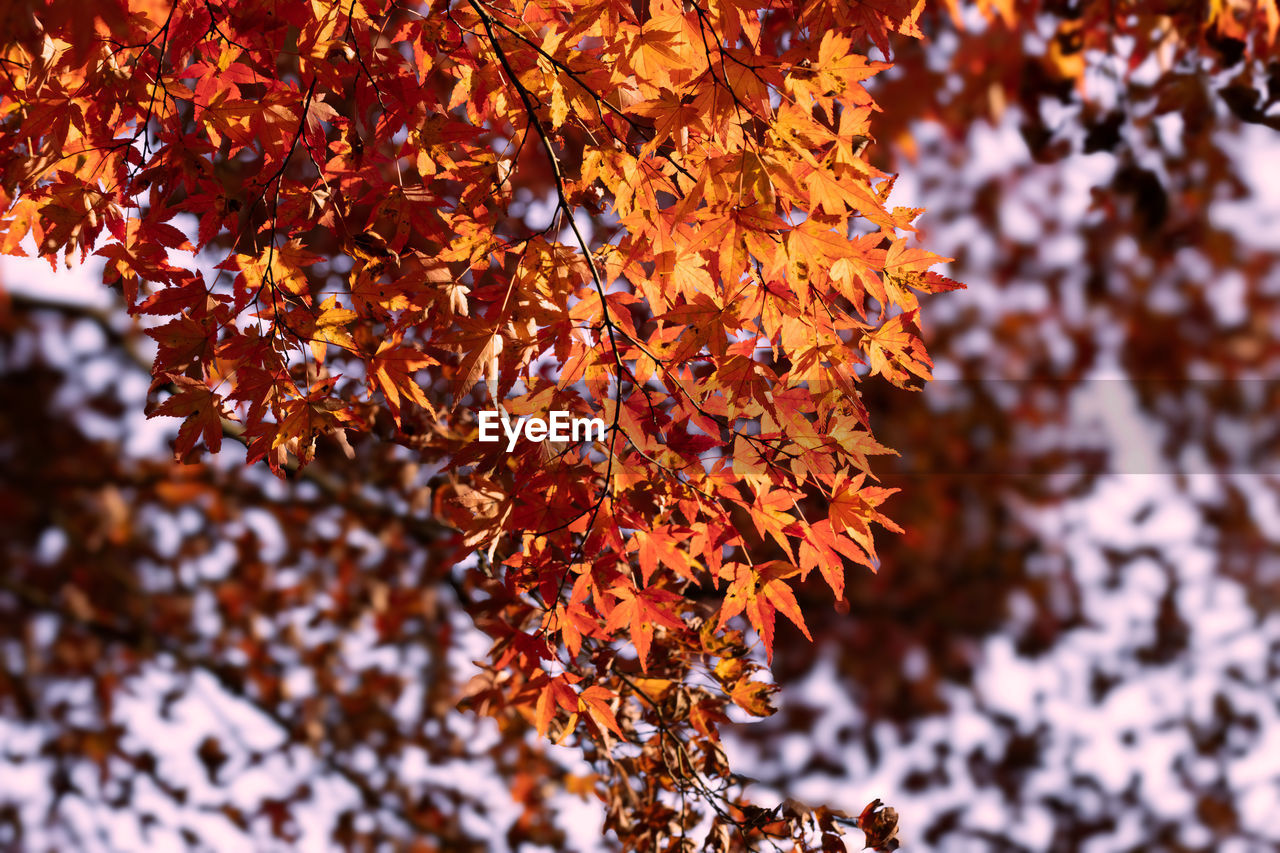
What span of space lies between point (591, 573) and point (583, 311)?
443 mm

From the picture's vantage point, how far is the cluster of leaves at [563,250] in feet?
4.24

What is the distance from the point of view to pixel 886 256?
55.6 inches

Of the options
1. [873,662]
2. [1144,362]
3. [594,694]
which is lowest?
[594,694]

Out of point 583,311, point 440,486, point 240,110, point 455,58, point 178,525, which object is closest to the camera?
point 240,110

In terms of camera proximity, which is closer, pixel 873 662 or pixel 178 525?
pixel 178 525

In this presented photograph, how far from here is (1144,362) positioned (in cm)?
641

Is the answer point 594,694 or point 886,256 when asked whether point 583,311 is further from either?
point 594,694

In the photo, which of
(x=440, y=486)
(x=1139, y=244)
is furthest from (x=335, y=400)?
(x=1139, y=244)

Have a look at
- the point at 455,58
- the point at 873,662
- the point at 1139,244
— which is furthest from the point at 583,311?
the point at 1139,244

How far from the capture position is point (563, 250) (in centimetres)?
144

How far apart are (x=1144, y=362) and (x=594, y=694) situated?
20.5ft

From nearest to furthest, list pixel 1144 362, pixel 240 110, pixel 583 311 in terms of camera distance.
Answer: pixel 240 110
pixel 583 311
pixel 1144 362

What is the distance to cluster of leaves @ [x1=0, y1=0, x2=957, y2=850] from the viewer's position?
50.8 inches

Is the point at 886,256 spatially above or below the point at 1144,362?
below
